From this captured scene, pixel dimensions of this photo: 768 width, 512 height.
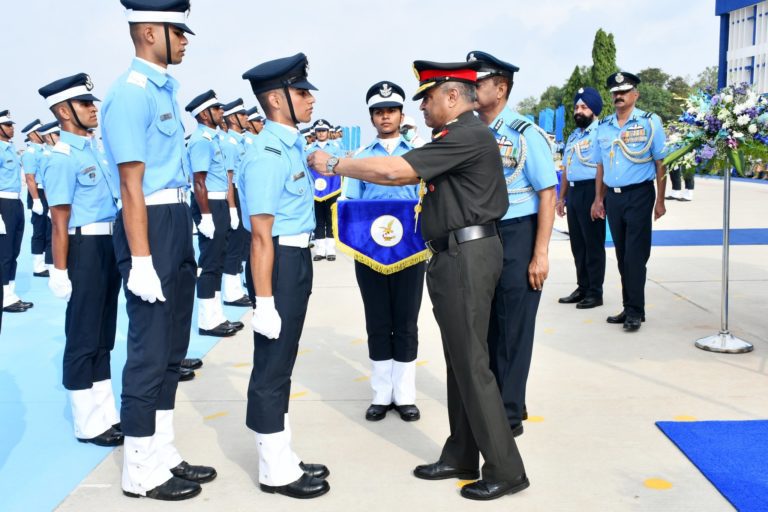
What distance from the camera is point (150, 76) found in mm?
3412

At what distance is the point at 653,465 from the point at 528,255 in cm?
126

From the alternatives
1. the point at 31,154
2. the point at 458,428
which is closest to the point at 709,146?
the point at 458,428

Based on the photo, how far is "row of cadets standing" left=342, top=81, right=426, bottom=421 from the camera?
179 inches

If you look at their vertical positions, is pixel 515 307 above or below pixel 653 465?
above

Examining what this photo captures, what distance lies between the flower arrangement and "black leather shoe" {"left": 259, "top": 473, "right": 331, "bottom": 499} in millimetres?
3888

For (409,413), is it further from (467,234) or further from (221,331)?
(221,331)

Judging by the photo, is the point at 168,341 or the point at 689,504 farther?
the point at 168,341

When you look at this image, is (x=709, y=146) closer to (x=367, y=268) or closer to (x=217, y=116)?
(x=367, y=268)

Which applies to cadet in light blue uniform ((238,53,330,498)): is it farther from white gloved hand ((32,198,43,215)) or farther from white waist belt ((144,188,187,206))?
white gloved hand ((32,198,43,215))

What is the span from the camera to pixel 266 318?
10.8ft

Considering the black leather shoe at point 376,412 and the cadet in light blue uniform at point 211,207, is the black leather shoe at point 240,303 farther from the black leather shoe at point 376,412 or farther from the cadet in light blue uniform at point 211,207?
the black leather shoe at point 376,412

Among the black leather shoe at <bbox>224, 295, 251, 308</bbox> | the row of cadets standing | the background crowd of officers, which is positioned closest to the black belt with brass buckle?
the background crowd of officers

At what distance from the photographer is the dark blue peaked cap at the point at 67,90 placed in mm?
4500

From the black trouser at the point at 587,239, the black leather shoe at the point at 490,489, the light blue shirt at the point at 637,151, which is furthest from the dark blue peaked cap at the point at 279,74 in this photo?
the black trouser at the point at 587,239
